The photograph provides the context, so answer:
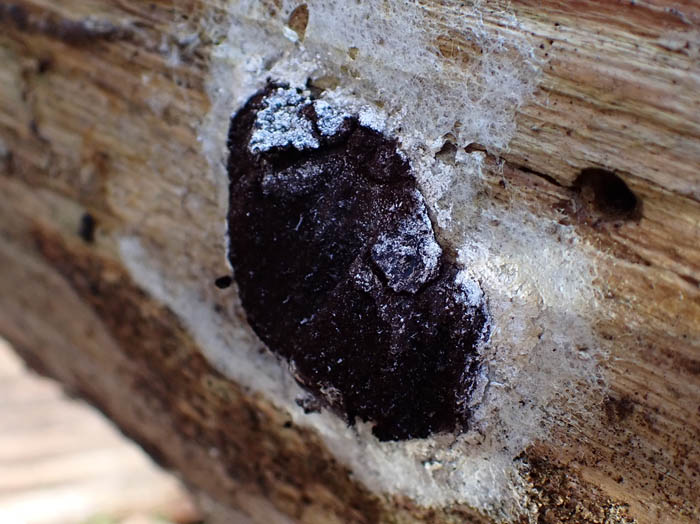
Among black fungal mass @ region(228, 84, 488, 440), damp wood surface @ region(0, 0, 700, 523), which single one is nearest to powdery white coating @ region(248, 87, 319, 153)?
black fungal mass @ region(228, 84, 488, 440)

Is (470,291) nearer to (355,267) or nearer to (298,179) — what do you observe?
(355,267)

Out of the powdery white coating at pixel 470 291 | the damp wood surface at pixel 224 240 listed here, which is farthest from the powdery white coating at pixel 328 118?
the powdery white coating at pixel 470 291

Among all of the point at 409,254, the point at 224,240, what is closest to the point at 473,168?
the point at 409,254

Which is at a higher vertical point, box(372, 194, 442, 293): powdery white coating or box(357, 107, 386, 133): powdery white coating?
box(357, 107, 386, 133): powdery white coating

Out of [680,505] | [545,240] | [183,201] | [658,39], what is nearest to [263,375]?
[183,201]

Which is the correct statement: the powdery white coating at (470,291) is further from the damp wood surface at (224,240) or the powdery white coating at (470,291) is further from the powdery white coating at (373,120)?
the powdery white coating at (373,120)

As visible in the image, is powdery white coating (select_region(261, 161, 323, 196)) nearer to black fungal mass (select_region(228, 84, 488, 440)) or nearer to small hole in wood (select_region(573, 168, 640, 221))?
black fungal mass (select_region(228, 84, 488, 440))

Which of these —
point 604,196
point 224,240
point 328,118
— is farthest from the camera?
point 224,240
